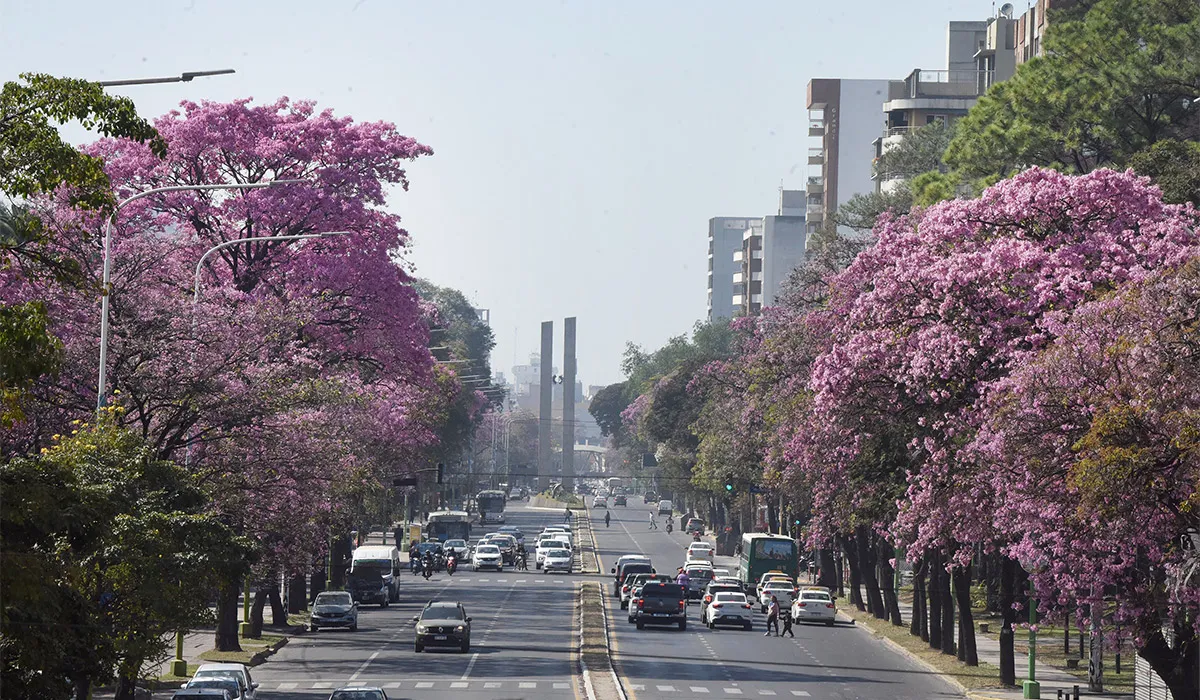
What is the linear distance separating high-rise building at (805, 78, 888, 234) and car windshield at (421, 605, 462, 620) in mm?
94891

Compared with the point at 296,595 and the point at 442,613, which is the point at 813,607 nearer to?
the point at 442,613

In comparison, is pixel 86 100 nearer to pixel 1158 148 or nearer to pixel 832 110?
pixel 1158 148

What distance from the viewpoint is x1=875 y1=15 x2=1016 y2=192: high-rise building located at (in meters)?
107

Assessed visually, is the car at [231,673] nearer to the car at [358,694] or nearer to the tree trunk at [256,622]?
the car at [358,694]

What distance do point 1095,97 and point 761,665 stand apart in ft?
62.1

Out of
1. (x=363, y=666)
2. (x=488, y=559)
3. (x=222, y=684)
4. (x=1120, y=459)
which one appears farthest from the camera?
(x=488, y=559)

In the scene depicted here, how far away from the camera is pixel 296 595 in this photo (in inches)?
2554

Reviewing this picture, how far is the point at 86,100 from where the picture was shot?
14.7 meters

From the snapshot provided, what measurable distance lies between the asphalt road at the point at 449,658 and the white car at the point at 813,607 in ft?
24.9

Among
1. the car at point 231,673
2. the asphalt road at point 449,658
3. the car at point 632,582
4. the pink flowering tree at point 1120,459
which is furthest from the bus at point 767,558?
the pink flowering tree at point 1120,459

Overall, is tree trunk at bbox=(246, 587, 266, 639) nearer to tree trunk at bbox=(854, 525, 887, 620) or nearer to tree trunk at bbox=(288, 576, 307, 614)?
tree trunk at bbox=(288, 576, 307, 614)

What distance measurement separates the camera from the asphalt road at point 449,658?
38000mm

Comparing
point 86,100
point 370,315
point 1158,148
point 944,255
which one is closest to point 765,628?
point 370,315

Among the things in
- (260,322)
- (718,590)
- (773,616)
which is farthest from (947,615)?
(260,322)
